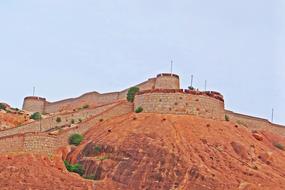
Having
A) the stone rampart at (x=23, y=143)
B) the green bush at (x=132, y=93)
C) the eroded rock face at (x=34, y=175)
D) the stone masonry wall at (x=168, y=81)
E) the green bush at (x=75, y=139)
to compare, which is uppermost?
the stone masonry wall at (x=168, y=81)

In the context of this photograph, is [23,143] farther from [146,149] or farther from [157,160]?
[157,160]

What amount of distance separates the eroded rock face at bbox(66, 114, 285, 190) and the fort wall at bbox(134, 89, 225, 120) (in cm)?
130

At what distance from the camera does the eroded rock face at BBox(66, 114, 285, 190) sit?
56875mm

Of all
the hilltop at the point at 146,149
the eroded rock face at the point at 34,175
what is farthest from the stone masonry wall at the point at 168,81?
the eroded rock face at the point at 34,175

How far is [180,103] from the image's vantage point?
6631cm

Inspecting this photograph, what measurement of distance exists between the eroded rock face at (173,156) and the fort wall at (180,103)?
130 centimetres

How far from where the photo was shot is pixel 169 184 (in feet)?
185

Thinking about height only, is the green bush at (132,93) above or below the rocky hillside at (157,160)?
above

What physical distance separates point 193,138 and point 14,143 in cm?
1459

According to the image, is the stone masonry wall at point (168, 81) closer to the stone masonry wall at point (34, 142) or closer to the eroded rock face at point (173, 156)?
the eroded rock face at point (173, 156)

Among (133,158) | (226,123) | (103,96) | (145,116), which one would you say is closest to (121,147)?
(133,158)

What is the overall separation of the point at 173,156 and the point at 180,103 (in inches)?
342

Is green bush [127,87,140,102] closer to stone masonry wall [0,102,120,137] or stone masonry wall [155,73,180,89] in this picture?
stone masonry wall [0,102,120,137]

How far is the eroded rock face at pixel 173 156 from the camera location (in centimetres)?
5688
